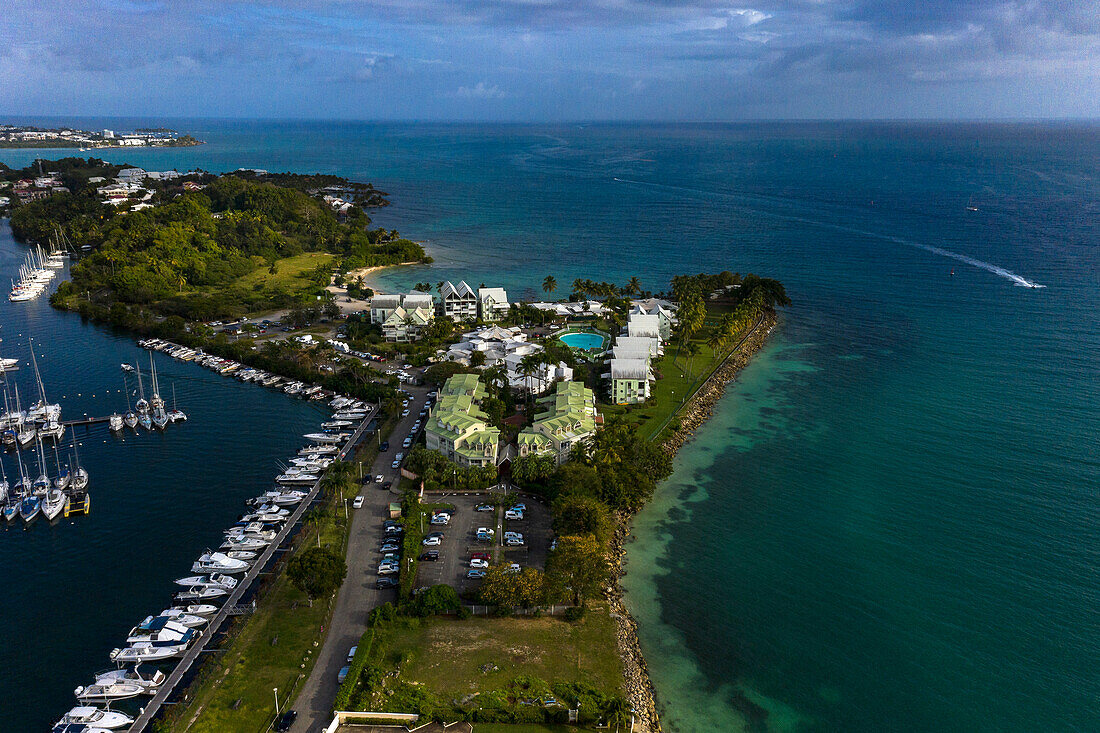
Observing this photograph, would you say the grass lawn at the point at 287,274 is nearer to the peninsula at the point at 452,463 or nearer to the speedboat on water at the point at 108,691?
the peninsula at the point at 452,463

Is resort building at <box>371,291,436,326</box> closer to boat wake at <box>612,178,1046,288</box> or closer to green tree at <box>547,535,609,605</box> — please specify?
green tree at <box>547,535,609,605</box>

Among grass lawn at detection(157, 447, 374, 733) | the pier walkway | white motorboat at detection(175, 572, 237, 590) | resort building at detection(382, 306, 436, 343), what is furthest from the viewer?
resort building at detection(382, 306, 436, 343)

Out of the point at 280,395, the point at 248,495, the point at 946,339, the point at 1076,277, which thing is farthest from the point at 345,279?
the point at 1076,277

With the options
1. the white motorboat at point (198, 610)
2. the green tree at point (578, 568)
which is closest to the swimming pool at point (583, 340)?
the green tree at point (578, 568)

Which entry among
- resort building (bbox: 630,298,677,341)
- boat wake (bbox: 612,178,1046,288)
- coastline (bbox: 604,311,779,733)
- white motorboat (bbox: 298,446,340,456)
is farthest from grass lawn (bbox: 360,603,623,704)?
boat wake (bbox: 612,178,1046,288)

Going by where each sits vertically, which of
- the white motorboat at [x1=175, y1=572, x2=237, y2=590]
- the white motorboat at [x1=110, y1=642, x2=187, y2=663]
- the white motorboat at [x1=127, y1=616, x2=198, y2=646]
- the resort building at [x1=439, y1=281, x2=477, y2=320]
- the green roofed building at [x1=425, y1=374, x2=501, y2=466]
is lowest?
the white motorboat at [x1=110, y1=642, x2=187, y2=663]

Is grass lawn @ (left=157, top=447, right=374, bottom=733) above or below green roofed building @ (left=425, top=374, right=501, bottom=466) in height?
below

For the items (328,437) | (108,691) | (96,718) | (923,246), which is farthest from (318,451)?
(923,246)
